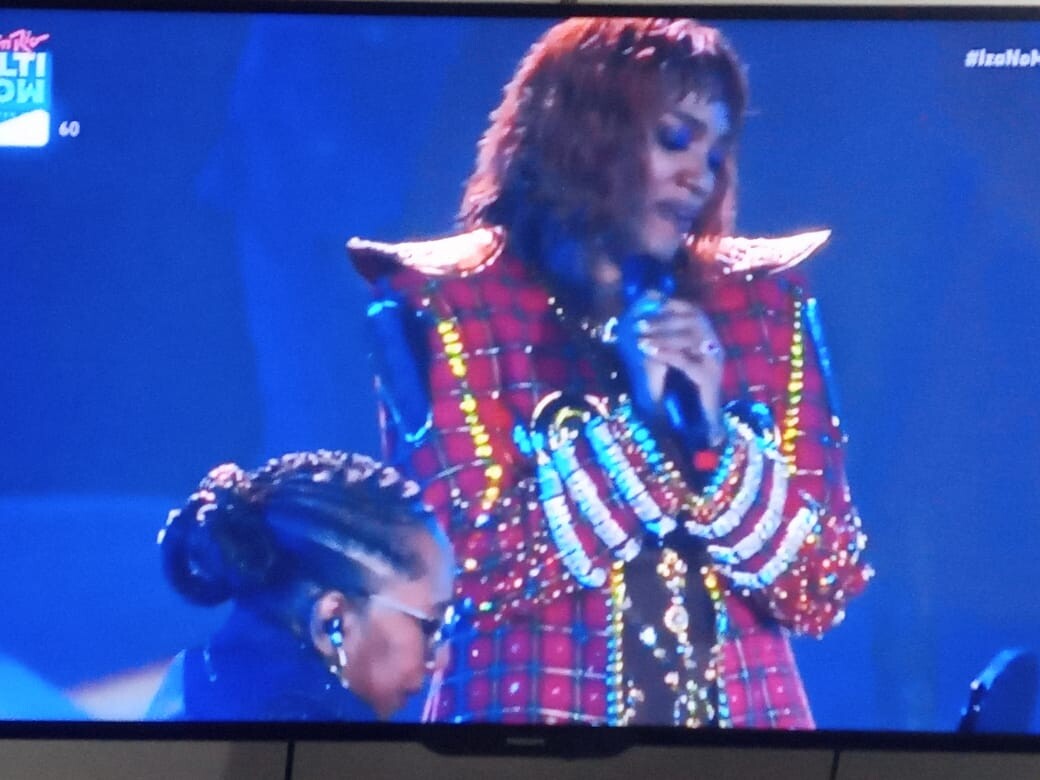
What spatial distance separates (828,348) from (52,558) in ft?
2.41

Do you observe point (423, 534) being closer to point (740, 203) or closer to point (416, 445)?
point (416, 445)

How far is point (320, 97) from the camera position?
3.76ft

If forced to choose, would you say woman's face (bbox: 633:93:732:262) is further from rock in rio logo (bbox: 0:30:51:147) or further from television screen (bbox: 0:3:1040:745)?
rock in rio logo (bbox: 0:30:51:147)

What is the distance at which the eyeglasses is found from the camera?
3.63 feet

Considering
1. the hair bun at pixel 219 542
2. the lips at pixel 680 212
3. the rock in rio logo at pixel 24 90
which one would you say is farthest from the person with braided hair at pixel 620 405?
the rock in rio logo at pixel 24 90

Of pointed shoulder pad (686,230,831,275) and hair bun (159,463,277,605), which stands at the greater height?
pointed shoulder pad (686,230,831,275)

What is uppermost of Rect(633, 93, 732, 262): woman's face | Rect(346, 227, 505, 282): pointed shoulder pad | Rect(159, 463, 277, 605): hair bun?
Rect(633, 93, 732, 262): woman's face

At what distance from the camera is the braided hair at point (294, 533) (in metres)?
1.11

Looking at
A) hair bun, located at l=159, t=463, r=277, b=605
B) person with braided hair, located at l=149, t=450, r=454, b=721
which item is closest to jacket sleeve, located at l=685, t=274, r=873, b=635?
person with braided hair, located at l=149, t=450, r=454, b=721

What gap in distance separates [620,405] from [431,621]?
259 millimetres

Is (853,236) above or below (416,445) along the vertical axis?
above

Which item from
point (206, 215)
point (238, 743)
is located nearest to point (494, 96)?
point (206, 215)

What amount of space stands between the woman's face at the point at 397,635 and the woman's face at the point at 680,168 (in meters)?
0.35

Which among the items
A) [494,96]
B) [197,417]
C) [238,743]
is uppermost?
[494,96]
